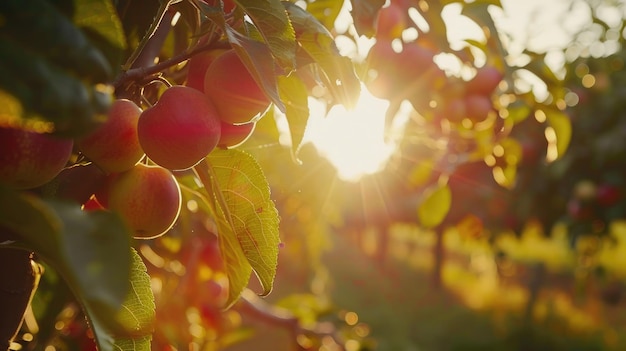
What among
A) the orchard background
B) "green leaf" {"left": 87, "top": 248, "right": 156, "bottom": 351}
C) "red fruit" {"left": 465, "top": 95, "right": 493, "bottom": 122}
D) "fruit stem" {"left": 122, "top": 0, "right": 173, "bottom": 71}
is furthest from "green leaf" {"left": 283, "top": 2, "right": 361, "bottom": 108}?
"red fruit" {"left": 465, "top": 95, "right": 493, "bottom": 122}

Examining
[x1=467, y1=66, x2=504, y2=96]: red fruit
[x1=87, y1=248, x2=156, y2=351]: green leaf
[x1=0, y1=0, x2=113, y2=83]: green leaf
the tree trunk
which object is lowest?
the tree trunk

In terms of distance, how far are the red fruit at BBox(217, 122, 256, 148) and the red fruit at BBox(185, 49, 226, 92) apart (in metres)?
0.05

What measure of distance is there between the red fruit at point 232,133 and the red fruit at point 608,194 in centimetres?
428

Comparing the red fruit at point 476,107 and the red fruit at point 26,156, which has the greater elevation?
the red fruit at point 26,156

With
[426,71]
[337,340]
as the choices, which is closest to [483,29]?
[426,71]

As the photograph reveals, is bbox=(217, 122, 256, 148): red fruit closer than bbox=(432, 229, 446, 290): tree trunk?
Yes

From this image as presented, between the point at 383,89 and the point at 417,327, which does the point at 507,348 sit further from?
the point at 383,89

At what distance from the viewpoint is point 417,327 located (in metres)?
7.99

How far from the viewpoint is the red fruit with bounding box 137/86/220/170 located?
58 centimetres

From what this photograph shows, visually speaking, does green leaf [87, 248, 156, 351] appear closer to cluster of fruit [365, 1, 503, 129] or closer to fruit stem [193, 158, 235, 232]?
fruit stem [193, 158, 235, 232]

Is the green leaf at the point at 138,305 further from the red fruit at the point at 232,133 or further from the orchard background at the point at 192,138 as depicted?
the red fruit at the point at 232,133

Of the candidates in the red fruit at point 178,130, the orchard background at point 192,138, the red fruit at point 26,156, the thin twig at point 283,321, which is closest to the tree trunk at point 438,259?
the orchard background at point 192,138

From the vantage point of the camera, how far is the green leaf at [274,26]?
563 millimetres

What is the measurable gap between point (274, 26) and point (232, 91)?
3.0 inches
